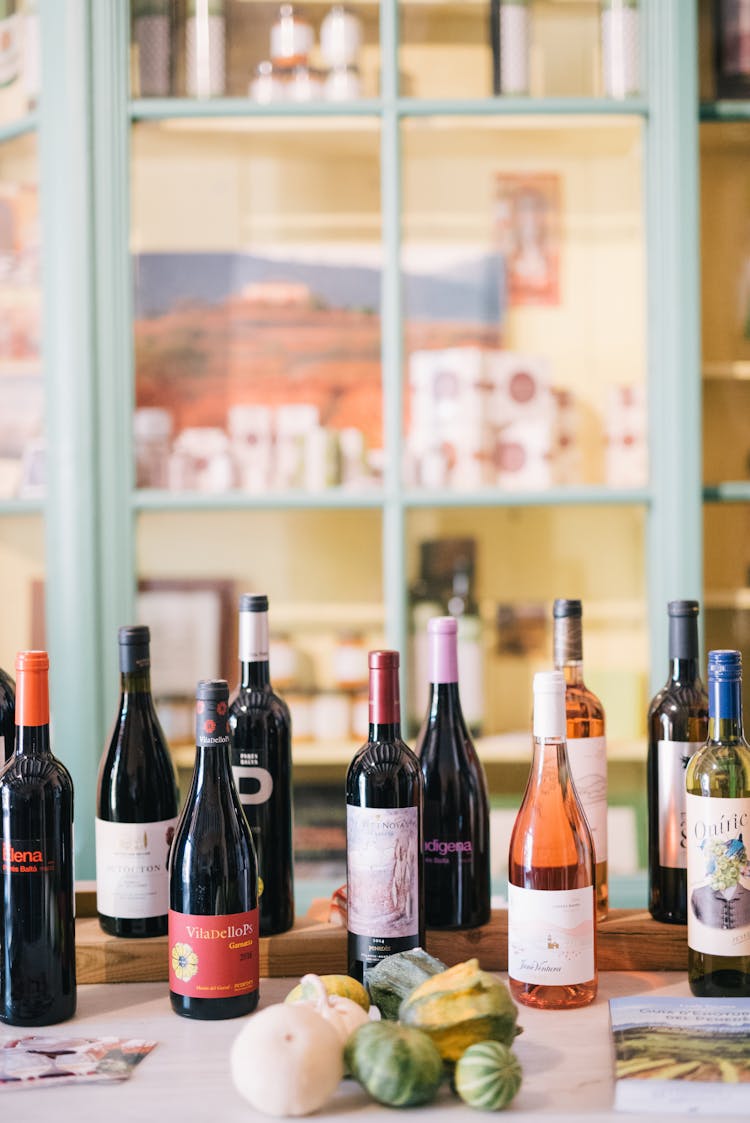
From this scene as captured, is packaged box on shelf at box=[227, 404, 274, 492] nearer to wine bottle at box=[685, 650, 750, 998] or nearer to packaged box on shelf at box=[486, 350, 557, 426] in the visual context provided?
packaged box on shelf at box=[486, 350, 557, 426]

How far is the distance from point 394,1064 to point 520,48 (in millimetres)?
1932

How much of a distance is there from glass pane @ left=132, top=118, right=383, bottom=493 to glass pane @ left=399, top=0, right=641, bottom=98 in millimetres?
234

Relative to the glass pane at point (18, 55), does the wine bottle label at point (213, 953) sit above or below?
below

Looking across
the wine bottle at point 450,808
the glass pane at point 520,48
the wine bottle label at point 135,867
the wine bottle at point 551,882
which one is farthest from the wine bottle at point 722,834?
the glass pane at point 520,48

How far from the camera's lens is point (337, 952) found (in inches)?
45.7

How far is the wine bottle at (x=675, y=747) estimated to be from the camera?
3.78 feet

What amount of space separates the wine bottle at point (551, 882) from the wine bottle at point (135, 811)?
1.17ft

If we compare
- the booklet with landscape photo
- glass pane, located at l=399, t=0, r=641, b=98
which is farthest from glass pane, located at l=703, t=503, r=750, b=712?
the booklet with landscape photo

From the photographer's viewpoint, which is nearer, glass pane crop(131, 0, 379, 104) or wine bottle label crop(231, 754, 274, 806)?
wine bottle label crop(231, 754, 274, 806)

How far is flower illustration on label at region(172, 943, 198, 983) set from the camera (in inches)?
40.9

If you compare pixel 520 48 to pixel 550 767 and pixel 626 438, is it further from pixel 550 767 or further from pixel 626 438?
pixel 550 767

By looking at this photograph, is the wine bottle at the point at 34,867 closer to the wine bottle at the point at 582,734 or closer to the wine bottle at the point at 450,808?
the wine bottle at the point at 450,808

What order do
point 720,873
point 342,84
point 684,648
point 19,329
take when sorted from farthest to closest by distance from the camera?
point 19,329
point 342,84
point 684,648
point 720,873

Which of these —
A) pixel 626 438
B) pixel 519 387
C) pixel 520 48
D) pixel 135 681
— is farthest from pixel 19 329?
pixel 135 681
